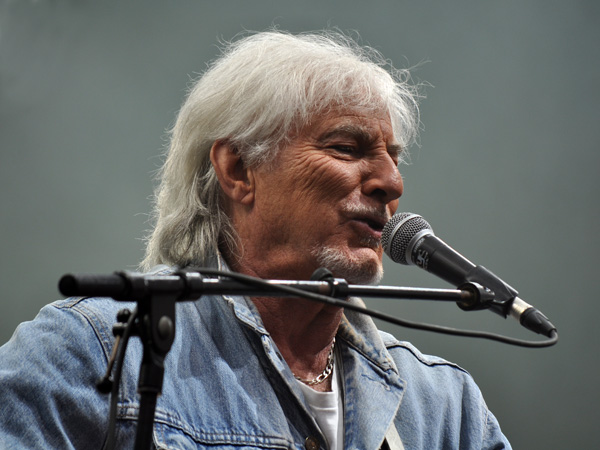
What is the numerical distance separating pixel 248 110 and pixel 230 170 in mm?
187

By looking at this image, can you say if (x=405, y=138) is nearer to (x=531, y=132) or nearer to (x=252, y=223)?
(x=252, y=223)

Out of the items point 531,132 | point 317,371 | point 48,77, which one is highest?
point 531,132

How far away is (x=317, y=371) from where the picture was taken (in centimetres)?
193

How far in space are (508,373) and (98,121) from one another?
195 centimetres

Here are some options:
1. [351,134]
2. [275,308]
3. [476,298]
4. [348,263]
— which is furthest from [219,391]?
[351,134]

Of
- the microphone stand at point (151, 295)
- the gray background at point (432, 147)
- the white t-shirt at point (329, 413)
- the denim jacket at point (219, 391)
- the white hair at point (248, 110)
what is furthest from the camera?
the gray background at point (432, 147)

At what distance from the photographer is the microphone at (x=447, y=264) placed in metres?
1.27

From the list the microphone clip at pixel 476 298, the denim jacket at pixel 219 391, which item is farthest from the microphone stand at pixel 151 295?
the denim jacket at pixel 219 391

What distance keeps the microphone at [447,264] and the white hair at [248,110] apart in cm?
56

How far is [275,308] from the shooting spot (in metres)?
1.88

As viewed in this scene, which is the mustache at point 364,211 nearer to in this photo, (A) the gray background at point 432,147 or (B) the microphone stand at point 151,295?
(B) the microphone stand at point 151,295

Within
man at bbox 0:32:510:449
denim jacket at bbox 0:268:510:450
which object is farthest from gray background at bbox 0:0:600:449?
denim jacket at bbox 0:268:510:450

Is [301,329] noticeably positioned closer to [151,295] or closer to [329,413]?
[329,413]

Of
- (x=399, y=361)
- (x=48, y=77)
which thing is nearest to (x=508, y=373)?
(x=399, y=361)
